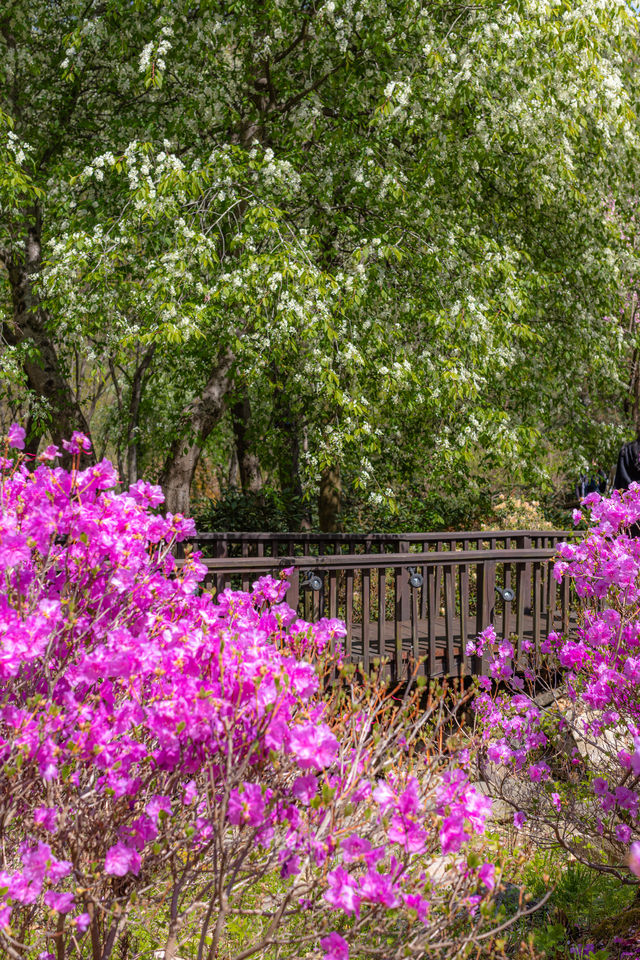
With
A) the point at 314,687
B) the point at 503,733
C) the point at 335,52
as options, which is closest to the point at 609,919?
the point at 503,733

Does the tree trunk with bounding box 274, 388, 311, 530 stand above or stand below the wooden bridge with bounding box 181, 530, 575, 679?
above

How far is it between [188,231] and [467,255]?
11.2ft

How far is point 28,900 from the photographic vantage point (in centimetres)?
196

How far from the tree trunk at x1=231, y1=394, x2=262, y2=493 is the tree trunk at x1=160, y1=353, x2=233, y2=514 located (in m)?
3.26

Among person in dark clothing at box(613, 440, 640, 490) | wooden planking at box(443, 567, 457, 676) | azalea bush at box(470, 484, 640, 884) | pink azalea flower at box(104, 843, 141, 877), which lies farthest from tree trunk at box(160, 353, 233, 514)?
pink azalea flower at box(104, 843, 141, 877)

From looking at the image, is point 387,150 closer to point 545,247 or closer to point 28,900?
point 545,247

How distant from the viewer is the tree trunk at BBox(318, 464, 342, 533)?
11.0 meters

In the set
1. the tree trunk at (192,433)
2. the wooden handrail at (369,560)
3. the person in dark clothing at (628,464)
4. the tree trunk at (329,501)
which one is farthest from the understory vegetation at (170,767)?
the tree trunk at (329,501)

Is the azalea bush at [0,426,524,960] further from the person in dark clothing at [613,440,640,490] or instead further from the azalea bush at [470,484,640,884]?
the person in dark clothing at [613,440,640,490]

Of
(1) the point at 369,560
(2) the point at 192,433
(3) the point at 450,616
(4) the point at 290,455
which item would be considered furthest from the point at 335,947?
(4) the point at 290,455

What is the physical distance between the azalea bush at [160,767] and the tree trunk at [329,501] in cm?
831

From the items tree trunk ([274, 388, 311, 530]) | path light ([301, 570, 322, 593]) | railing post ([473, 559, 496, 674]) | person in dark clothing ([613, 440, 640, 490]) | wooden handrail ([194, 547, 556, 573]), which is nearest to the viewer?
wooden handrail ([194, 547, 556, 573])

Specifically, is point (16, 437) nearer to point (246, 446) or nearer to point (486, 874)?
point (486, 874)

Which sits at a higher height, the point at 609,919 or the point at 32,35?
the point at 32,35
